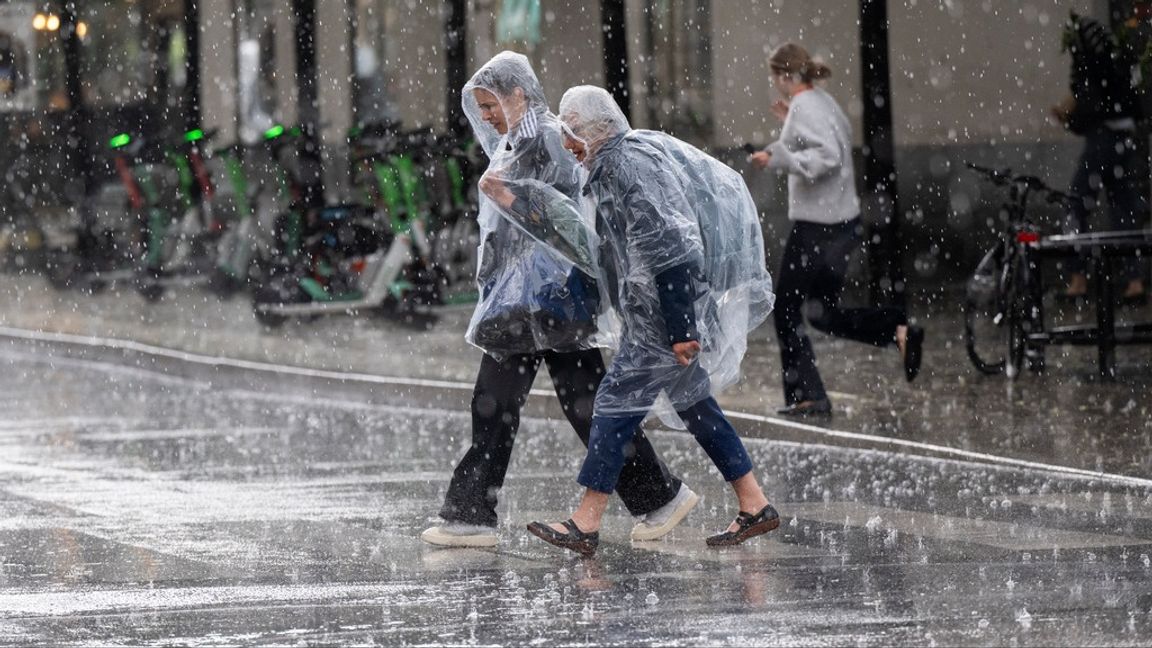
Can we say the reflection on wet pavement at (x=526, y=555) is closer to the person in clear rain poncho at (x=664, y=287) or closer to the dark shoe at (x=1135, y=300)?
the person in clear rain poncho at (x=664, y=287)

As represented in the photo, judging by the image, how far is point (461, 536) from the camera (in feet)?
27.1

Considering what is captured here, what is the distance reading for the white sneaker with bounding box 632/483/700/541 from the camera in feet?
27.3

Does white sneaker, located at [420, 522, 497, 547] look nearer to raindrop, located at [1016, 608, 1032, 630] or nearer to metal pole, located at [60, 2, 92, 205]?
raindrop, located at [1016, 608, 1032, 630]

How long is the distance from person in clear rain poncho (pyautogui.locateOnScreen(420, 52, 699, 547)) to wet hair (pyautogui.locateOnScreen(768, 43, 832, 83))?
349 centimetres

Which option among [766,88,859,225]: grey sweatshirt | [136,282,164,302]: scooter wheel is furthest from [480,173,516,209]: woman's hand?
[136,282,164,302]: scooter wheel

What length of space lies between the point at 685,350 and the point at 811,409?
3.70m

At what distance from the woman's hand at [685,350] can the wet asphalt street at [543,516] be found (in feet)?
2.23

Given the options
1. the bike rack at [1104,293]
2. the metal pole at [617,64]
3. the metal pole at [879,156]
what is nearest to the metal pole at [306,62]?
the metal pole at [617,64]

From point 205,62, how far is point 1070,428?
850 inches

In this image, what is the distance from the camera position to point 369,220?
18.9m

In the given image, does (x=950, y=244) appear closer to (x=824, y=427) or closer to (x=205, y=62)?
(x=824, y=427)

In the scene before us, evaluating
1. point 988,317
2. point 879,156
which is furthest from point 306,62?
point 988,317

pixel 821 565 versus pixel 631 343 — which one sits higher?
pixel 631 343

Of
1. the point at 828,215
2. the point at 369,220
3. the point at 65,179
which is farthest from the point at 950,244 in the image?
the point at 65,179
